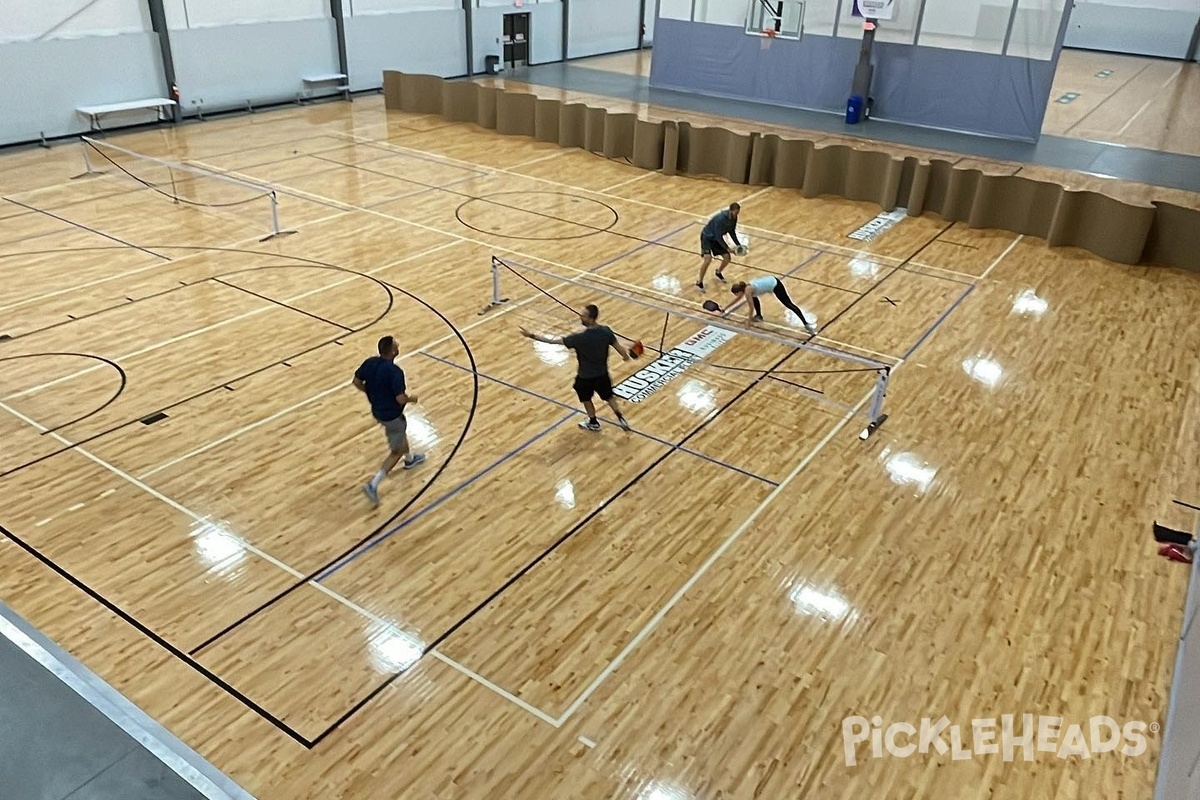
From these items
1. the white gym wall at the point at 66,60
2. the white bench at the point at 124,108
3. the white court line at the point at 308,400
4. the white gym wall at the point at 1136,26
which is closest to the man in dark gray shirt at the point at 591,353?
the white court line at the point at 308,400

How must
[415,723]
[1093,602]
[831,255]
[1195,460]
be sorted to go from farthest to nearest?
[831,255] → [1195,460] → [1093,602] → [415,723]

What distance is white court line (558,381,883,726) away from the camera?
20.9 feet

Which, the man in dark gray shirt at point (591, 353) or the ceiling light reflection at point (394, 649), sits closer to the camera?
the ceiling light reflection at point (394, 649)

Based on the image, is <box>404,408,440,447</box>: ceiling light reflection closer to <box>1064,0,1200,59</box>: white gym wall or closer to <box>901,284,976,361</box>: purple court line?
<box>901,284,976,361</box>: purple court line

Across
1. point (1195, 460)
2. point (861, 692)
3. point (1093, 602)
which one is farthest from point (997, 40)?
point (861, 692)

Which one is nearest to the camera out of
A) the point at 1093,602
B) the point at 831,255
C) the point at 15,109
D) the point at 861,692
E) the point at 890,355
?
the point at 861,692

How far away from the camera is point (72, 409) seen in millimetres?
9641

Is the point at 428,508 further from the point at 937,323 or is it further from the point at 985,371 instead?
the point at 937,323

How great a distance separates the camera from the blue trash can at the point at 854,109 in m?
23.3

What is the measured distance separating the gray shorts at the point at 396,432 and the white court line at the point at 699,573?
116 inches

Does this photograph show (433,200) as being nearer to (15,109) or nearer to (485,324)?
(485,324)

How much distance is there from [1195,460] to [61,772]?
10.8 meters

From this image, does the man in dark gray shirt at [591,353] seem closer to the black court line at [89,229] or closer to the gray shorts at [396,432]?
the gray shorts at [396,432]

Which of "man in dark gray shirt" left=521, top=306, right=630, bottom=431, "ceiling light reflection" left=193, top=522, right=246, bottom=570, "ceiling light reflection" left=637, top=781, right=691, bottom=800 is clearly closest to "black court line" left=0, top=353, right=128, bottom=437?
"ceiling light reflection" left=193, top=522, right=246, bottom=570
